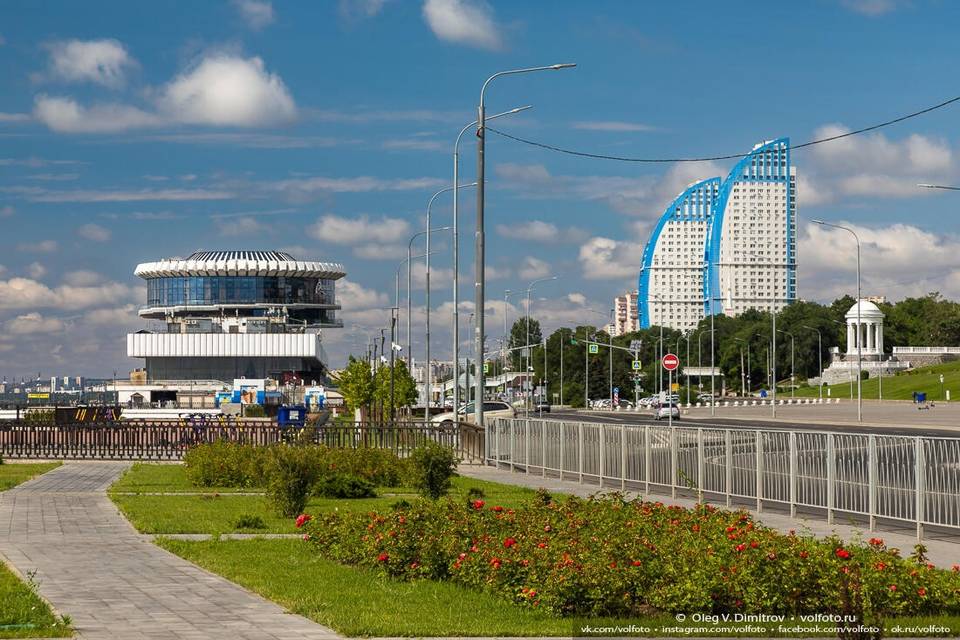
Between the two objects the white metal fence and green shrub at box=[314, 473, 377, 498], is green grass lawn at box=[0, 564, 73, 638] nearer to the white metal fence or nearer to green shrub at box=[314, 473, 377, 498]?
the white metal fence

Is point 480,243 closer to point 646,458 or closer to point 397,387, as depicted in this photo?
point 646,458

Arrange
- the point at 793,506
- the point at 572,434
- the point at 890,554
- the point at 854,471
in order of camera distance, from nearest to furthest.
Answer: the point at 890,554
the point at 854,471
the point at 793,506
the point at 572,434

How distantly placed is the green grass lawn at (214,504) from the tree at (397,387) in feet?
156

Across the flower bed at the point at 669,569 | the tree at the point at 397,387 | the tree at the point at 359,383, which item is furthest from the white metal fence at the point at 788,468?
the tree at the point at 359,383

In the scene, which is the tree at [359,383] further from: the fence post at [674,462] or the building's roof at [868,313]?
the building's roof at [868,313]

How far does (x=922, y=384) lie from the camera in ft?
407

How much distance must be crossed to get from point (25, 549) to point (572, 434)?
51.1 ft

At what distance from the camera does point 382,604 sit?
36.5ft

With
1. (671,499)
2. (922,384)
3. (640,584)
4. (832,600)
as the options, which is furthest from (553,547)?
(922,384)

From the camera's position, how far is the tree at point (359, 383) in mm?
84562

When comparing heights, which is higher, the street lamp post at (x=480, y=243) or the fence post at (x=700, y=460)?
the street lamp post at (x=480, y=243)

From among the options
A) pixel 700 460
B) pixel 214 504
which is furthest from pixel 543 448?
pixel 214 504

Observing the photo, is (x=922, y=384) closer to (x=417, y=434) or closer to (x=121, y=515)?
(x=417, y=434)

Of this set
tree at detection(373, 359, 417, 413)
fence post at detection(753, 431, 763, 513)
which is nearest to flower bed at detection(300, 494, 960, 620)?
fence post at detection(753, 431, 763, 513)
